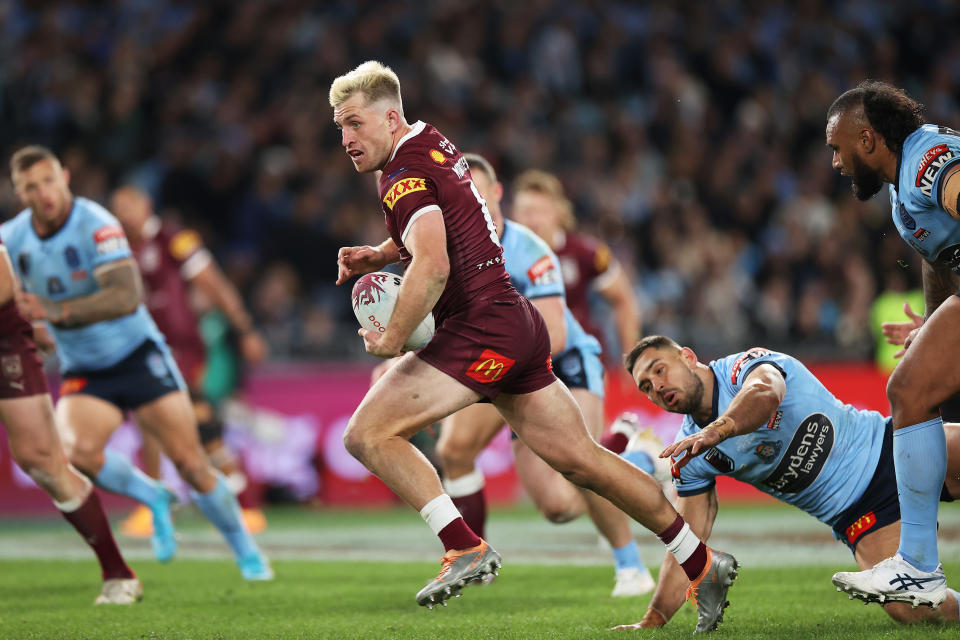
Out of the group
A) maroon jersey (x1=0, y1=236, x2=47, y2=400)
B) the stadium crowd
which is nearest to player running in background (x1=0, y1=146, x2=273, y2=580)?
maroon jersey (x1=0, y1=236, x2=47, y2=400)

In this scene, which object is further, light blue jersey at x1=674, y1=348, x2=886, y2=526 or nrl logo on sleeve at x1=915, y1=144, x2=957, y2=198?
light blue jersey at x1=674, y1=348, x2=886, y2=526

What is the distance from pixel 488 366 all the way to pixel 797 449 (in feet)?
5.04

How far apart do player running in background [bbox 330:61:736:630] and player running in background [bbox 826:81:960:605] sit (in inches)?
31.5

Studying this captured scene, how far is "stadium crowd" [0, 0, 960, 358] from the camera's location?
1622 cm

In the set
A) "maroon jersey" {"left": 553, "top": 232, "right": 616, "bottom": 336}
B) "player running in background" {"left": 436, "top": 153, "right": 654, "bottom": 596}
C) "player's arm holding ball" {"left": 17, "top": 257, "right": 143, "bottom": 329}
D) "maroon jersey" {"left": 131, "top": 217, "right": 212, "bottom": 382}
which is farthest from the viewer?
"maroon jersey" {"left": 131, "top": 217, "right": 212, "bottom": 382}

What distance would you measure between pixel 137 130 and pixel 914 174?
13321 millimetres

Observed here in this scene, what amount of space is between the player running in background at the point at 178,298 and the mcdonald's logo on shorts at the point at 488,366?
21.6 feet

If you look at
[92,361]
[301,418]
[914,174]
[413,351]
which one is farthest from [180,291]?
[914,174]

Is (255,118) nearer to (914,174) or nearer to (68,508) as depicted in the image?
(68,508)

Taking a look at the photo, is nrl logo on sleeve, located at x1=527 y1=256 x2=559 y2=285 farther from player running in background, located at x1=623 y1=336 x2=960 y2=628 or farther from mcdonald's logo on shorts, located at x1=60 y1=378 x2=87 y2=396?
mcdonald's logo on shorts, located at x1=60 y1=378 x2=87 y2=396

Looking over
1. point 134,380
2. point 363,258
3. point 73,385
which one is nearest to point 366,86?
point 363,258

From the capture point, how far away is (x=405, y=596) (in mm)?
7680

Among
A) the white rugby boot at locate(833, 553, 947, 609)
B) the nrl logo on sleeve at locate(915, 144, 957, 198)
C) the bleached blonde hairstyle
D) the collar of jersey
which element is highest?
the bleached blonde hairstyle

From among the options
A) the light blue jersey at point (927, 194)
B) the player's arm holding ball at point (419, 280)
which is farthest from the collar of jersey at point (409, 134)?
the light blue jersey at point (927, 194)
